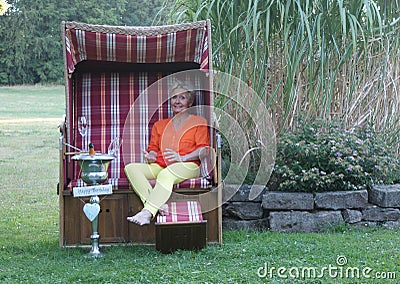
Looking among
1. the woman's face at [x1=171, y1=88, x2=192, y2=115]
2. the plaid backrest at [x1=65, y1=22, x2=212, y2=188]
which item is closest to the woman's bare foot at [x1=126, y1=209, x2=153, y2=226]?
the plaid backrest at [x1=65, y1=22, x2=212, y2=188]

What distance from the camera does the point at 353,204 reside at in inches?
162

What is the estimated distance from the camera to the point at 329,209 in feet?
13.5

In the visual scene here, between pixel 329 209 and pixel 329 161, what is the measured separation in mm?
323

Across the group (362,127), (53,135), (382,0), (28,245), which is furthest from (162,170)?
(53,135)

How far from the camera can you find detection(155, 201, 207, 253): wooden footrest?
3518mm

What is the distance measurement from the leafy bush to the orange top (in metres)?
0.60

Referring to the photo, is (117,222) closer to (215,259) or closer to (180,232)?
(180,232)

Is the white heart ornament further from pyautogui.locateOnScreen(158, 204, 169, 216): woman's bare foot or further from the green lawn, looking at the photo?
pyautogui.locateOnScreen(158, 204, 169, 216): woman's bare foot

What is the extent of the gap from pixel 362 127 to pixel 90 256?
2.32 metres

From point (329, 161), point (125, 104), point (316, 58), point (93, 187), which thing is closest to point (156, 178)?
point (93, 187)

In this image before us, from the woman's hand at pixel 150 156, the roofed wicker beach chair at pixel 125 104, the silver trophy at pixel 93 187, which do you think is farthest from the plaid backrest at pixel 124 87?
the silver trophy at pixel 93 187

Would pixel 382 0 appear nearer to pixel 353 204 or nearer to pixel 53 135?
pixel 353 204

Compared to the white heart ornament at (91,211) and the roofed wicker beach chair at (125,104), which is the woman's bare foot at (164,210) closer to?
the roofed wicker beach chair at (125,104)

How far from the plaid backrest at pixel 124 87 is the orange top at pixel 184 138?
0.55ft
